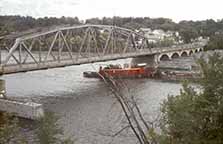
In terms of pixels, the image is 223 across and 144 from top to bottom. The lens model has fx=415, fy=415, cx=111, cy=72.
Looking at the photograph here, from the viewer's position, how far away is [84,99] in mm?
33531

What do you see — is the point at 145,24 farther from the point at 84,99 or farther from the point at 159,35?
the point at 84,99

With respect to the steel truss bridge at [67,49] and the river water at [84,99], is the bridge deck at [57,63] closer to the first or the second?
the steel truss bridge at [67,49]

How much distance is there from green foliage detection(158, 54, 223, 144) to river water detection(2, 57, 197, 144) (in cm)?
468

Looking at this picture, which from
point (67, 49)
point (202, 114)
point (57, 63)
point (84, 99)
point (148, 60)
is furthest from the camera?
point (148, 60)

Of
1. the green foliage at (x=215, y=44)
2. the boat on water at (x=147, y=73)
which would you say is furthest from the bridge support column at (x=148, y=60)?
the green foliage at (x=215, y=44)

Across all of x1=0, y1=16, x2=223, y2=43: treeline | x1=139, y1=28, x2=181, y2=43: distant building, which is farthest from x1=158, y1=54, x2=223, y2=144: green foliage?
x1=139, y1=28, x2=181, y2=43: distant building

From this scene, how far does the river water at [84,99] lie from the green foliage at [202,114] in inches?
184

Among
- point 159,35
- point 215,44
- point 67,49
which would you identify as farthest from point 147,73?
point 159,35

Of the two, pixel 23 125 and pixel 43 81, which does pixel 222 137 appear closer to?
pixel 23 125

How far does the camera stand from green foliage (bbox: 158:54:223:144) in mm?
8939

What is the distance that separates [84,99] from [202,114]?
24.7 meters

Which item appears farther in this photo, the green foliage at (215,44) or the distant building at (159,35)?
the distant building at (159,35)

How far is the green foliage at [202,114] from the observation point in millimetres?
8939

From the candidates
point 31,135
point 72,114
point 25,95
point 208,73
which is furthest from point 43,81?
point 208,73
